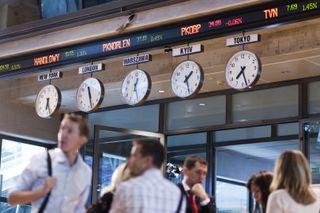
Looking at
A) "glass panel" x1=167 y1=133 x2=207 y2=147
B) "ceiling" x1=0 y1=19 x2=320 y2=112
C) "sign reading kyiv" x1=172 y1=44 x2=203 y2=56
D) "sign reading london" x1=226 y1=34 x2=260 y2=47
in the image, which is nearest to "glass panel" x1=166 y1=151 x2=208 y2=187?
"glass panel" x1=167 y1=133 x2=207 y2=147

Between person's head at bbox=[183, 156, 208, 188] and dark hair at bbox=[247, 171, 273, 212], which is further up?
person's head at bbox=[183, 156, 208, 188]

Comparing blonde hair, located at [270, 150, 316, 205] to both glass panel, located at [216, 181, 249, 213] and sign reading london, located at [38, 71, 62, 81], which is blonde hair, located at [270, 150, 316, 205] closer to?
sign reading london, located at [38, 71, 62, 81]

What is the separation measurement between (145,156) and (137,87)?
5136 millimetres

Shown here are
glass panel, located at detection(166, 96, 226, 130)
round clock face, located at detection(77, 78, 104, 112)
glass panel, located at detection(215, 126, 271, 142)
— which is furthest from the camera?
glass panel, located at detection(166, 96, 226, 130)

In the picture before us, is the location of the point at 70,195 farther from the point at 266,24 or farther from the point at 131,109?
the point at 131,109

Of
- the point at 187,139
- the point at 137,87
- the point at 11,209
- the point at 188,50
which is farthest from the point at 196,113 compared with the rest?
the point at 11,209

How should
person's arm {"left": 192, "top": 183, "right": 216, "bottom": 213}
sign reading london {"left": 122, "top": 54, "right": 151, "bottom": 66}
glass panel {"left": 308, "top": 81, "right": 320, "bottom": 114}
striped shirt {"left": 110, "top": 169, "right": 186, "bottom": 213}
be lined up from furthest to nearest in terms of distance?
glass panel {"left": 308, "top": 81, "right": 320, "bottom": 114}, sign reading london {"left": 122, "top": 54, "right": 151, "bottom": 66}, person's arm {"left": 192, "top": 183, "right": 216, "bottom": 213}, striped shirt {"left": 110, "top": 169, "right": 186, "bottom": 213}

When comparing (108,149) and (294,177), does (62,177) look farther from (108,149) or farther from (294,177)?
(108,149)

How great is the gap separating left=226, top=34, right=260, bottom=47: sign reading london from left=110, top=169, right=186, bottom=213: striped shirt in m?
4.28

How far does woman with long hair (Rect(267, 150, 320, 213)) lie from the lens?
12.8 ft

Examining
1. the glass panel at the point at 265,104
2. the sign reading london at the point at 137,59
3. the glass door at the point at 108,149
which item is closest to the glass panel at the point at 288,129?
the glass panel at the point at 265,104

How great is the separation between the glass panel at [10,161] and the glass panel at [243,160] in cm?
374

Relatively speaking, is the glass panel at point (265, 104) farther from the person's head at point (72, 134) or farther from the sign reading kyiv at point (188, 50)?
the person's head at point (72, 134)

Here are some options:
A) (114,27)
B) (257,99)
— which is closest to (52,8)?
(114,27)
